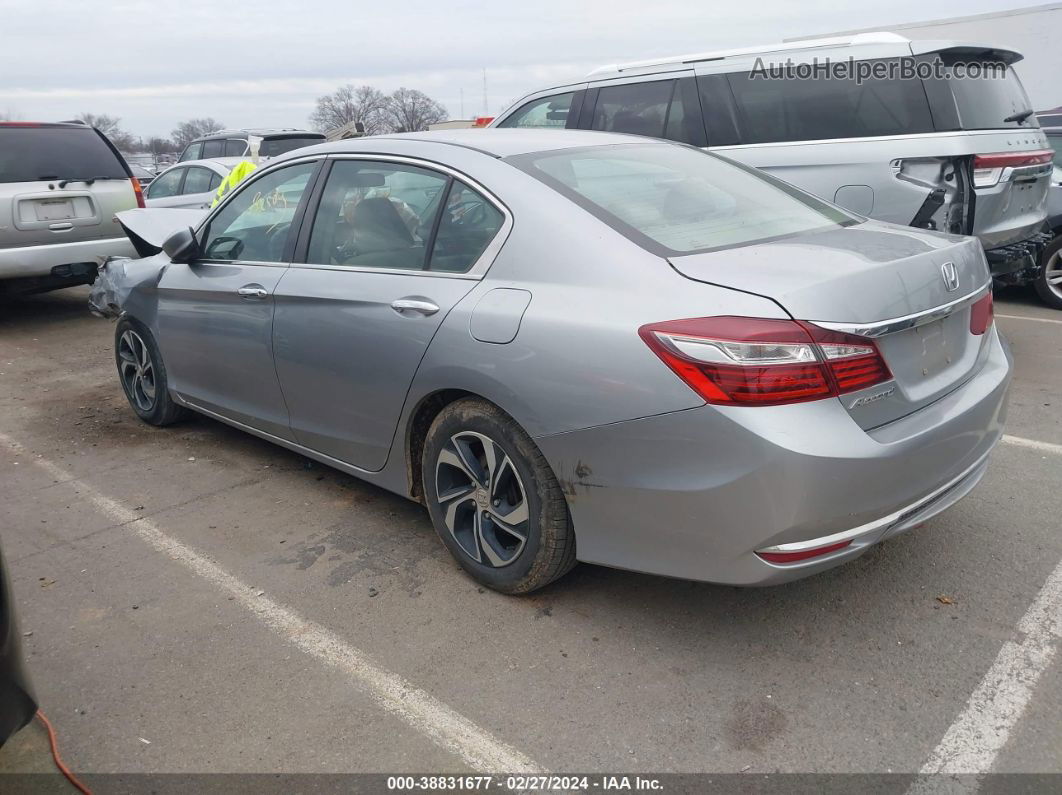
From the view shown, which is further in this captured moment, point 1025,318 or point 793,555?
point 1025,318

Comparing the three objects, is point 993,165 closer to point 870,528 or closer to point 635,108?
point 635,108

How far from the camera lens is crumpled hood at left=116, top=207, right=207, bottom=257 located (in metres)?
5.86

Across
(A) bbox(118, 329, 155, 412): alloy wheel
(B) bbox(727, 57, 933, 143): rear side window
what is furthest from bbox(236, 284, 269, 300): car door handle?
(B) bbox(727, 57, 933, 143): rear side window

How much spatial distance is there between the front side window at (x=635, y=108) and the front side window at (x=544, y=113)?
316mm

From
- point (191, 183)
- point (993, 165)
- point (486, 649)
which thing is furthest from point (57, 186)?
point (993, 165)

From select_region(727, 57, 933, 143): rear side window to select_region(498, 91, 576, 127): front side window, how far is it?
4.76 feet

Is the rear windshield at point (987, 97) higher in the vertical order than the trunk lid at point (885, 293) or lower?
higher

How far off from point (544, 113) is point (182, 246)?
385 cm

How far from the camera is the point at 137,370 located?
528cm

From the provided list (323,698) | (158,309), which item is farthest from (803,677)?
(158,309)

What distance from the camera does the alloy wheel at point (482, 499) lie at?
10.1 feet

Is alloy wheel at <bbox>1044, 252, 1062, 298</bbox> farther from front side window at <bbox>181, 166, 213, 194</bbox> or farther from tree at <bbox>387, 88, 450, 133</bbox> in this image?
tree at <bbox>387, 88, 450, 133</bbox>

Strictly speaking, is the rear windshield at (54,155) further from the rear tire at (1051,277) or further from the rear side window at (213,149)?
the rear tire at (1051,277)

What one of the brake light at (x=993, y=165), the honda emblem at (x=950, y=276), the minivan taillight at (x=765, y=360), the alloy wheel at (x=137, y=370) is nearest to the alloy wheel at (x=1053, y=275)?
the brake light at (x=993, y=165)
